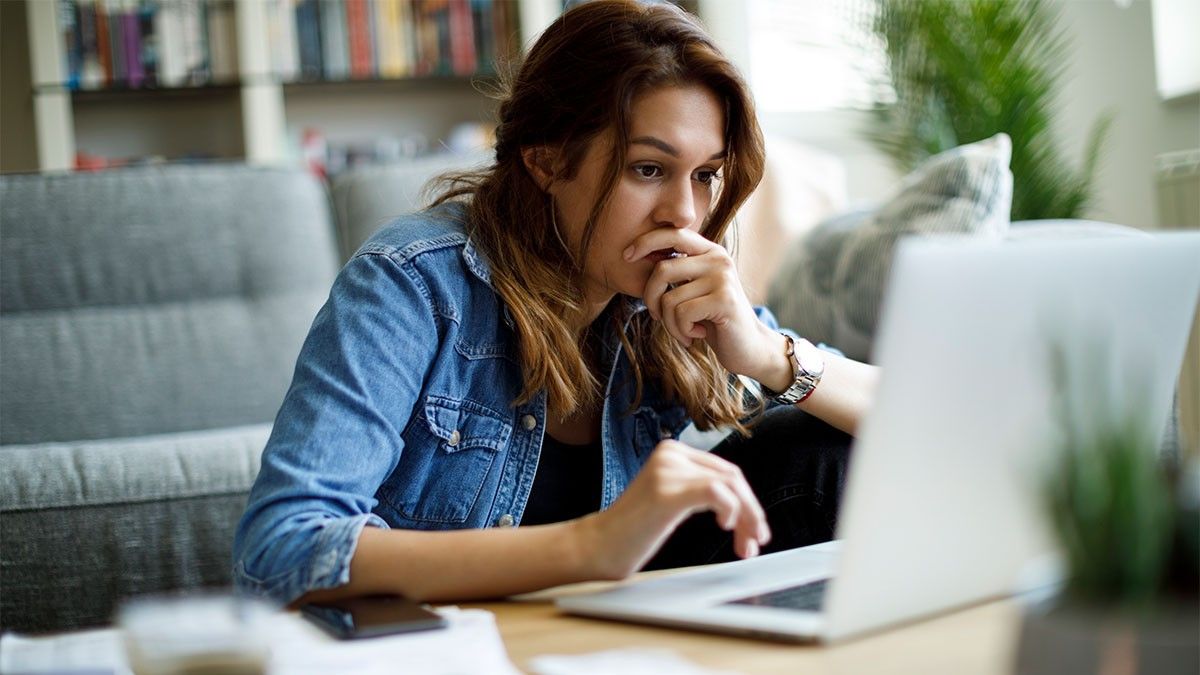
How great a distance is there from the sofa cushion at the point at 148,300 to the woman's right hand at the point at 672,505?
151 centimetres

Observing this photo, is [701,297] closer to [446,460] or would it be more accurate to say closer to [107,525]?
[446,460]

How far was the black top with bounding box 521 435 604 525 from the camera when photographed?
141 cm

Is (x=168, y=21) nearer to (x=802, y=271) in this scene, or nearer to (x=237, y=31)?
(x=237, y=31)

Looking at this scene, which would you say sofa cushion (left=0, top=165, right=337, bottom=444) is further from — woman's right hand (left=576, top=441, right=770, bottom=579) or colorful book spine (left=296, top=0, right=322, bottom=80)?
woman's right hand (left=576, top=441, right=770, bottom=579)

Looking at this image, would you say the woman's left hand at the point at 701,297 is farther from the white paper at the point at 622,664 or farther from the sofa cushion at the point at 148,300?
the sofa cushion at the point at 148,300

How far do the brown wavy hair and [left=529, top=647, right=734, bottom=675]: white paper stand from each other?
555 mm

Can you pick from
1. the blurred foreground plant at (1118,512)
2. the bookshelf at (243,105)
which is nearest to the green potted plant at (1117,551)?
the blurred foreground plant at (1118,512)

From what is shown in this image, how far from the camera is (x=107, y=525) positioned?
1729 mm

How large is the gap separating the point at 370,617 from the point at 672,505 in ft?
0.69

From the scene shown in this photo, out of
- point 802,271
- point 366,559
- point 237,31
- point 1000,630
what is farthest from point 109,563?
point 237,31

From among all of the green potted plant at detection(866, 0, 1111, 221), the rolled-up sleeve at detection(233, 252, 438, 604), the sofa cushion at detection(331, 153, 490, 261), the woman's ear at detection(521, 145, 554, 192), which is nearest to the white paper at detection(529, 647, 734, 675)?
the rolled-up sleeve at detection(233, 252, 438, 604)

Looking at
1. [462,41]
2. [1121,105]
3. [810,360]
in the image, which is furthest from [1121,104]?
[810,360]

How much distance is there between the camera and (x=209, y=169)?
2371 millimetres

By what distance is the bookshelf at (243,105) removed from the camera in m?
3.42
